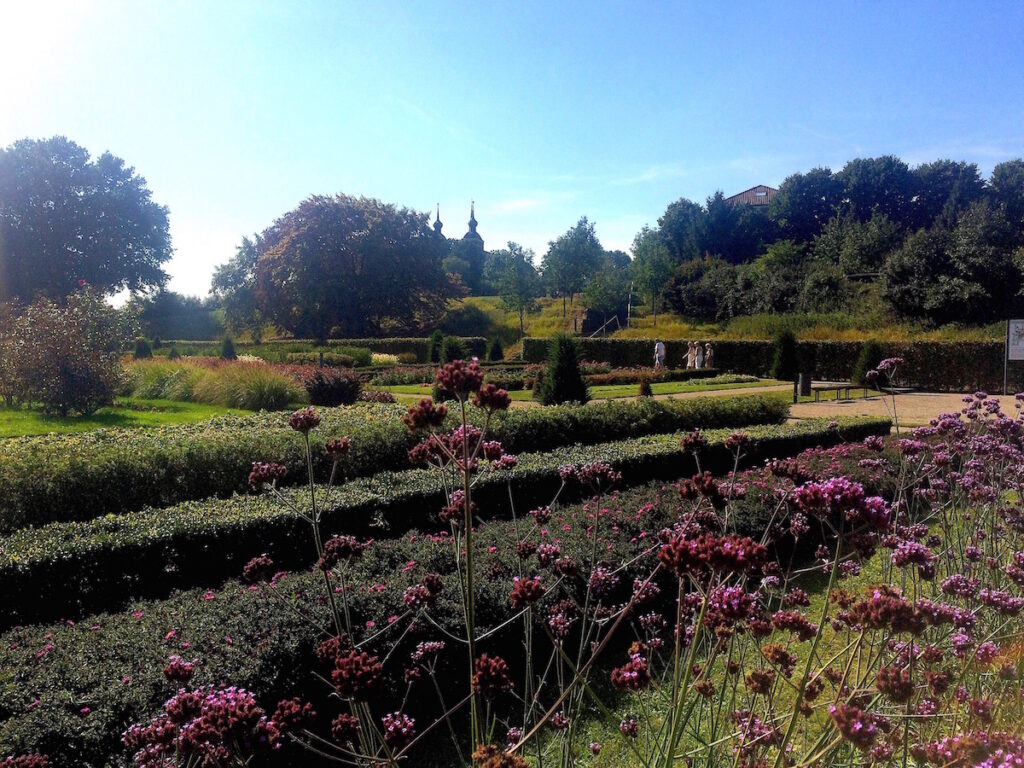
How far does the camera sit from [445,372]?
1625 mm

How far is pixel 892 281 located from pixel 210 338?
41.3 metres

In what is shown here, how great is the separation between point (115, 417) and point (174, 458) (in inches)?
311

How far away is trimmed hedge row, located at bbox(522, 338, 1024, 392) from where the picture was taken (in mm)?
20422

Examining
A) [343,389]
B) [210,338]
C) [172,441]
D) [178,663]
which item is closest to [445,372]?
[178,663]

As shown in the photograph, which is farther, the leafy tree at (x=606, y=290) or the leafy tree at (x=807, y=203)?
the leafy tree at (x=807, y=203)

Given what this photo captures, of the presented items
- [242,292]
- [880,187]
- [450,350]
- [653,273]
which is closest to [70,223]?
[242,292]

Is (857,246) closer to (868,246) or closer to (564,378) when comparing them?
(868,246)

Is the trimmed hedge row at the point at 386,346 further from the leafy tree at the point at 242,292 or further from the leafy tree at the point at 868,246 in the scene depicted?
the leafy tree at the point at 868,246

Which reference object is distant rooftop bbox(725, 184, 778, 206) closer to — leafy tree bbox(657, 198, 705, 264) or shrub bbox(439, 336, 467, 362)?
leafy tree bbox(657, 198, 705, 264)

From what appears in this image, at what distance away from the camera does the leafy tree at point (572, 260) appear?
4512 centimetres

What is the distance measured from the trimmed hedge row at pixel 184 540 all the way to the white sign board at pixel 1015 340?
38.5 ft

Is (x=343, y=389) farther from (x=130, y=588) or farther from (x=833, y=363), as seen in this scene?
(x=833, y=363)

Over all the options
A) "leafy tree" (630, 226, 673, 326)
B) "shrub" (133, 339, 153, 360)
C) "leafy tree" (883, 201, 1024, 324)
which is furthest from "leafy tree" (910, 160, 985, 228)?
"shrub" (133, 339, 153, 360)

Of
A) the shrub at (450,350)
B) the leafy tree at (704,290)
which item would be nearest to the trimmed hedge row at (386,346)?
the shrub at (450,350)
